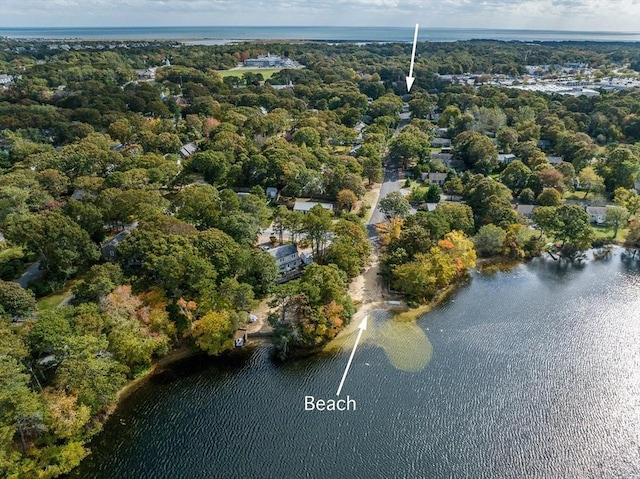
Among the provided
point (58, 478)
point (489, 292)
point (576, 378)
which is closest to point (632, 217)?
point (489, 292)

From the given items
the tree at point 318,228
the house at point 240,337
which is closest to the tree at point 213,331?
the house at point 240,337

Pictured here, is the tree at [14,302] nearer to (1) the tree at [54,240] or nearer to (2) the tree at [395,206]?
(1) the tree at [54,240]

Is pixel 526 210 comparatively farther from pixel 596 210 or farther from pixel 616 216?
pixel 616 216

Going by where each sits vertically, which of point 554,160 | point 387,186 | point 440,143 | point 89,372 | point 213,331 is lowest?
point 213,331

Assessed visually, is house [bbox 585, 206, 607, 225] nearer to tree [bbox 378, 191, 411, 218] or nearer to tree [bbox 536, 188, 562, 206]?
tree [bbox 536, 188, 562, 206]

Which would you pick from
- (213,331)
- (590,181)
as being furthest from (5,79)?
(590,181)

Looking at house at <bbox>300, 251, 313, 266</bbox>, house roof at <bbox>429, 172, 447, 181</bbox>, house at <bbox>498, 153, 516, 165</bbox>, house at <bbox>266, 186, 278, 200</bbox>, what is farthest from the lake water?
house at <bbox>498, 153, 516, 165</bbox>
